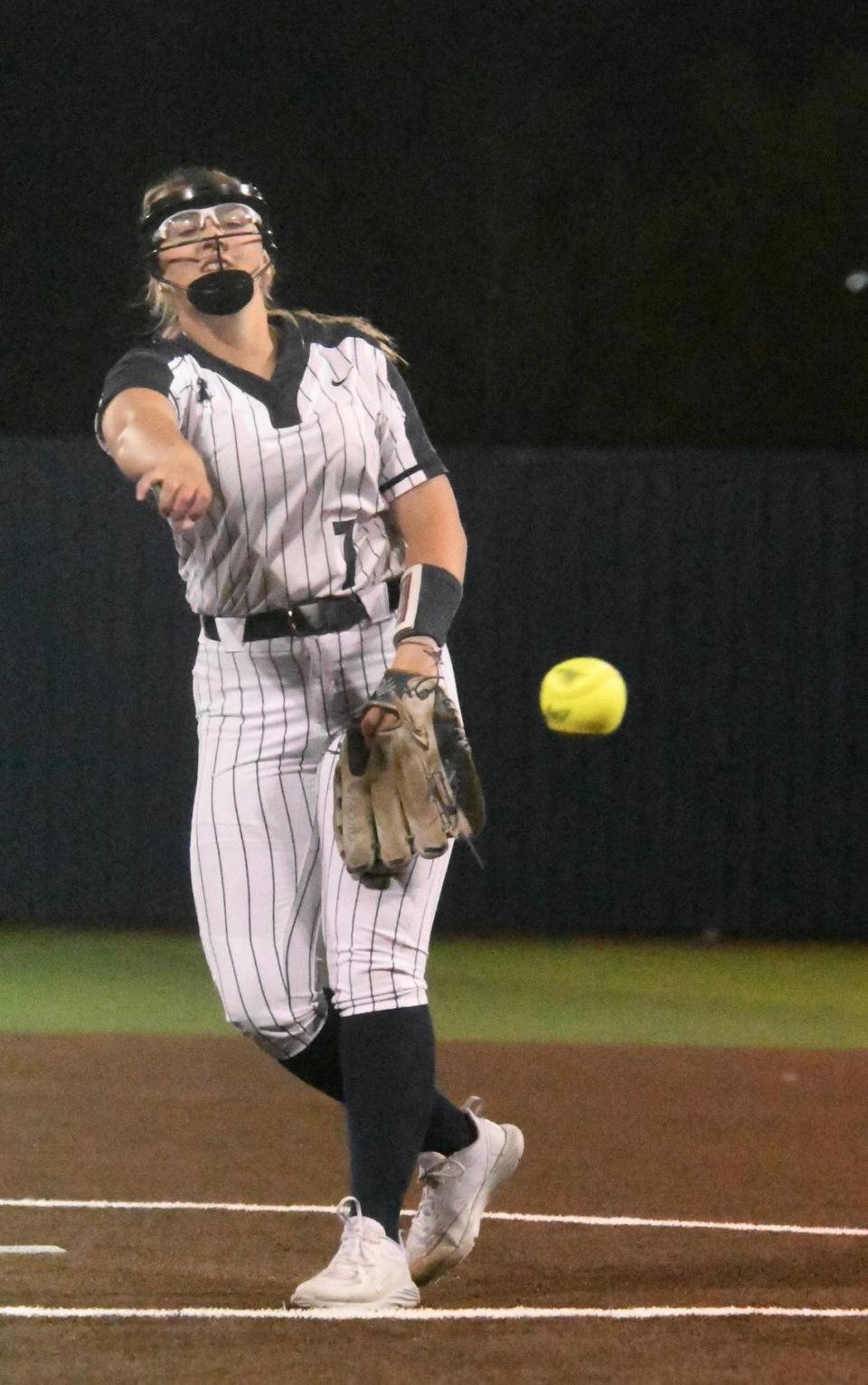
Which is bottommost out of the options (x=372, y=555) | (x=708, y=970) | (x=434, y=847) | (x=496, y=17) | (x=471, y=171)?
(x=708, y=970)

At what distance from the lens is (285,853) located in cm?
374

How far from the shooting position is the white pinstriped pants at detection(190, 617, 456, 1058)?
12.1 feet

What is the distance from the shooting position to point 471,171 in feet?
51.9

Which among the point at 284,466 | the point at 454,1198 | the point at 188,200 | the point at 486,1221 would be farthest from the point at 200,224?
the point at 486,1221

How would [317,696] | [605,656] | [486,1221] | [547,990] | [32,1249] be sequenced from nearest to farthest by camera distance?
[317,696]
[32,1249]
[486,1221]
[547,990]
[605,656]

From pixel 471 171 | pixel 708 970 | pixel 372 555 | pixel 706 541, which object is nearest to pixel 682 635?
pixel 706 541

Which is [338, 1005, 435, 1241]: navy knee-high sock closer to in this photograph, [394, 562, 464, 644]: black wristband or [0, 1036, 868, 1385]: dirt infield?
[0, 1036, 868, 1385]: dirt infield

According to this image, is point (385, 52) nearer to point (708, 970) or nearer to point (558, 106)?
point (558, 106)

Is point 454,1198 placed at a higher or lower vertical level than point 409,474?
lower

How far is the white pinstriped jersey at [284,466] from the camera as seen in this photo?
143 inches

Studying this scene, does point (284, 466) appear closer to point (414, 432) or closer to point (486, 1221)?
point (414, 432)

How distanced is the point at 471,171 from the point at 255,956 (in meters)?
12.8

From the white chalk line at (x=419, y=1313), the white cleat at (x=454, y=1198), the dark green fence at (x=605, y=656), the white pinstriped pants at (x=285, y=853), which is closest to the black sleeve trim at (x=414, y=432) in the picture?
the white pinstriped pants at (x=285, y=853)

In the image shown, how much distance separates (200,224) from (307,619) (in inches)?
27.6
